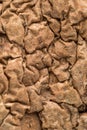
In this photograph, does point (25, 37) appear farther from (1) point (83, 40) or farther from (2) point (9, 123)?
(2) point (9, 123)

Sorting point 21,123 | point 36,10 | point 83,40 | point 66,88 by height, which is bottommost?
point 21,123

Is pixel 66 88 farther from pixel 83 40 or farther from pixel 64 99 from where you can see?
pixel 83 40

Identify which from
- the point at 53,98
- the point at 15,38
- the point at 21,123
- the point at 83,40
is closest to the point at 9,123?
the point at 21,123

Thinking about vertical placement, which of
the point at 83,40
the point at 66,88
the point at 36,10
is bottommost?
the point at 66,88

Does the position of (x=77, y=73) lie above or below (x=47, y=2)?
below

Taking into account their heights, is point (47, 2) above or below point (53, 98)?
above

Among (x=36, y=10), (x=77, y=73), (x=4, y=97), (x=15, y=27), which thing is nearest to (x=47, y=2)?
(x=36, y=10)
